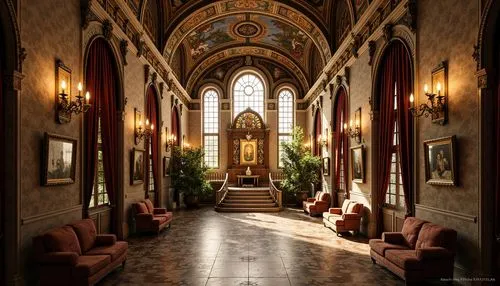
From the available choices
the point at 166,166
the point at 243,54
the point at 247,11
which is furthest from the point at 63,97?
the point at 243,54

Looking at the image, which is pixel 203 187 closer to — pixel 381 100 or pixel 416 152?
pixel 381 100

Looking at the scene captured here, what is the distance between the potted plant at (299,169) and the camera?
1878 cm

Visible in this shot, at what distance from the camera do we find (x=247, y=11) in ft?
57.7

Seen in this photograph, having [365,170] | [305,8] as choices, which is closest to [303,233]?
[365,170]

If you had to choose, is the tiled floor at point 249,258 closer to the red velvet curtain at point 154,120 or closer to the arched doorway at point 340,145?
the arched doorway at point 340,145

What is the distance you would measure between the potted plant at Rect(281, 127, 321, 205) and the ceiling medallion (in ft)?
19.6

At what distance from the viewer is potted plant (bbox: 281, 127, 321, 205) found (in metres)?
18.8

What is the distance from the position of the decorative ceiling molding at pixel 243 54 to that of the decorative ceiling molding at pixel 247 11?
5501mm

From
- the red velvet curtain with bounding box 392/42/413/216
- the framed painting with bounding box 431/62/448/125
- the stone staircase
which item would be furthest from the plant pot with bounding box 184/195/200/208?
the framed painting with bounding box 431/62/448/125

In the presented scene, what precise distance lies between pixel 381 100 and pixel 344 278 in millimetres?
5396

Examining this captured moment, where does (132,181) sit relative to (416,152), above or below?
below

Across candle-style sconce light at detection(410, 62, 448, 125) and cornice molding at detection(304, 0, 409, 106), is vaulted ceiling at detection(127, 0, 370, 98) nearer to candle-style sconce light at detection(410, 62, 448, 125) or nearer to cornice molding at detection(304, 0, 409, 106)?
cornice molding at detection(304, 0, 409, 106)

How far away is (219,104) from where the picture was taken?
82.1ft
